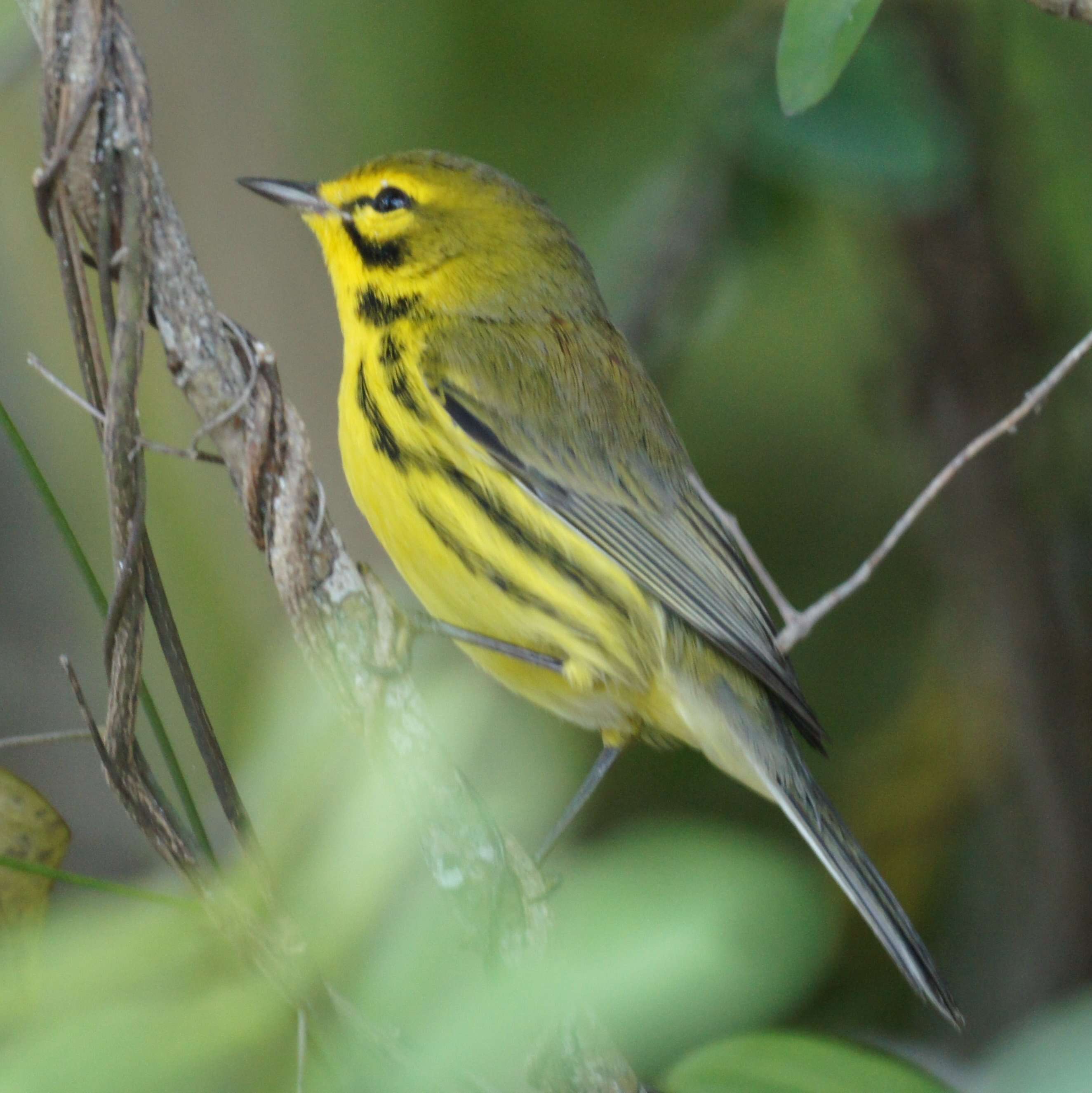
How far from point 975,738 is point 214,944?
3210 mm

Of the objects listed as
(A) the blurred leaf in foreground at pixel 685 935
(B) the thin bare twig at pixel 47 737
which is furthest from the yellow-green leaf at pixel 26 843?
(A) the blurred leaf in foreground at pixel 685 935

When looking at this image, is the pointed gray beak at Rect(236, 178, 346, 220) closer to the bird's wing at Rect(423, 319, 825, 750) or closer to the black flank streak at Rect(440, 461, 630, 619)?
the bird's wing at Rect(423, 319, 825, 750)

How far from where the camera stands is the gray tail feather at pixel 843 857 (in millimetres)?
2189

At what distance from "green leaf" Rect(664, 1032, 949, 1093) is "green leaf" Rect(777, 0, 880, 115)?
1.16 m

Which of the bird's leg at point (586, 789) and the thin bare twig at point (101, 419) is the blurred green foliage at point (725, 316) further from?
the thin bare twig at point (101, 419)

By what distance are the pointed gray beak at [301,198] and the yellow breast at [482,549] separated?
1.26 ft

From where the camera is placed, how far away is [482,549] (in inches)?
Result: 91.0

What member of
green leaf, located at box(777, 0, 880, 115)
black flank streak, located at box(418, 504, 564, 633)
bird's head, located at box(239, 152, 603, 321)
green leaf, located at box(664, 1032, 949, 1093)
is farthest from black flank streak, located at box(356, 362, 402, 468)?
green leaf, located at box(664, 1032, 949, 1093)

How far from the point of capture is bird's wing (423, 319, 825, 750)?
241cm

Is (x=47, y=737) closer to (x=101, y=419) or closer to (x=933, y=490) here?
(x=101, y=419)

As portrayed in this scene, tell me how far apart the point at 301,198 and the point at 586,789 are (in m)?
1.27

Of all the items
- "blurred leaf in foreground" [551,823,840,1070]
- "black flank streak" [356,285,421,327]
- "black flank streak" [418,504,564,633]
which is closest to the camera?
"blurred leaf in foreground" [551,823,840,1070]

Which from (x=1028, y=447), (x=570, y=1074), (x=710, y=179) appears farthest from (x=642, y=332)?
(x=570, y=1074)

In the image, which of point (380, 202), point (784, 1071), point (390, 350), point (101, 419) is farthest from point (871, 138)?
point (784, 1071)
